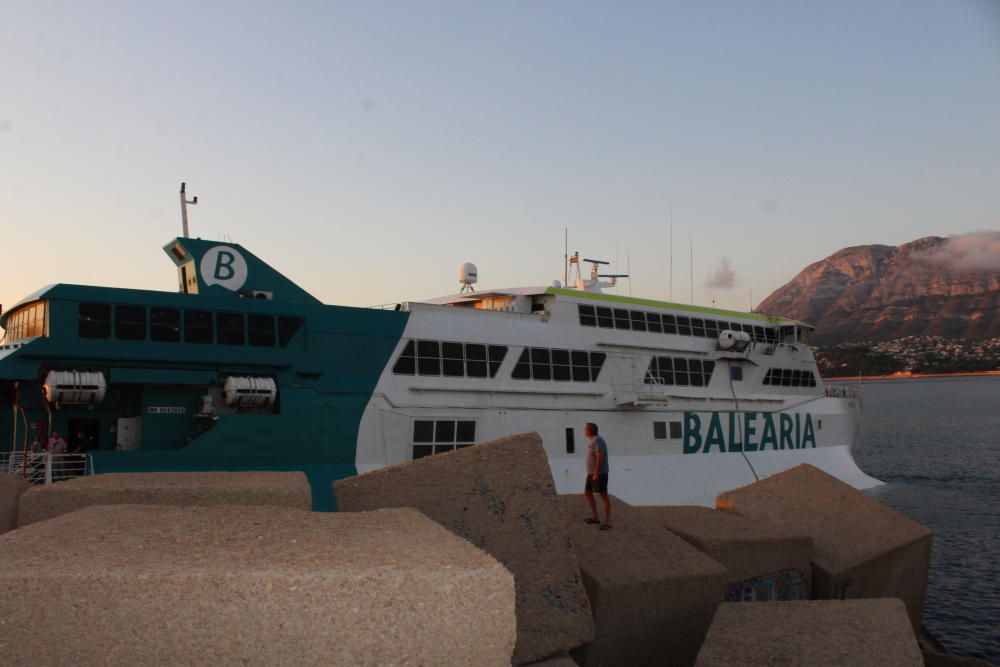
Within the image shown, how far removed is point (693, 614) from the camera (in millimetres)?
7105

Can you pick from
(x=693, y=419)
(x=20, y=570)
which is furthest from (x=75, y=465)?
(x=693, y=419)

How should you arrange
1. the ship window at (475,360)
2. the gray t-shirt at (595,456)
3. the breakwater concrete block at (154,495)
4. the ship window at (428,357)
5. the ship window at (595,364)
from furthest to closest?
the ship window at (595,364)
the ship window at (475,360)
the ship window at (428,357)
the gray t-shirt at (595,456)
the breakwater concrete block at (154,495)

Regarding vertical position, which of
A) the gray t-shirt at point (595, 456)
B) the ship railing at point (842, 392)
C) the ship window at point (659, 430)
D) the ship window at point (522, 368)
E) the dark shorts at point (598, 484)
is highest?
the ship window at point (522, 368)

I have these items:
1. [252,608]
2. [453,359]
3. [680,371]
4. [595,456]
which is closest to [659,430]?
[680,371]

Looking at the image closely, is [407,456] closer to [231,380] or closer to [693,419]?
[231,380]

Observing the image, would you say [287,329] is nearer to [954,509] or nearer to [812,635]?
[812,635]

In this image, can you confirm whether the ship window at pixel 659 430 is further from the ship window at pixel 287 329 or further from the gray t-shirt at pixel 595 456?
the gray t-shirt at pixel 595 456

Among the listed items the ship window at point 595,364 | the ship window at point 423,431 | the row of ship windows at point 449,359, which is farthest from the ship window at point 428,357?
the ship window at point 595,364

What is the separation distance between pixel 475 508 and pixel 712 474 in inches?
823

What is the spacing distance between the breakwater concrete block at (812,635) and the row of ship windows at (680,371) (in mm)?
18232

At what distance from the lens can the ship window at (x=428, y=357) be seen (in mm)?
20328

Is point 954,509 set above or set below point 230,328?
below

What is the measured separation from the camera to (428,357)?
20.4m

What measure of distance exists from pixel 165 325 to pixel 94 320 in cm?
143
